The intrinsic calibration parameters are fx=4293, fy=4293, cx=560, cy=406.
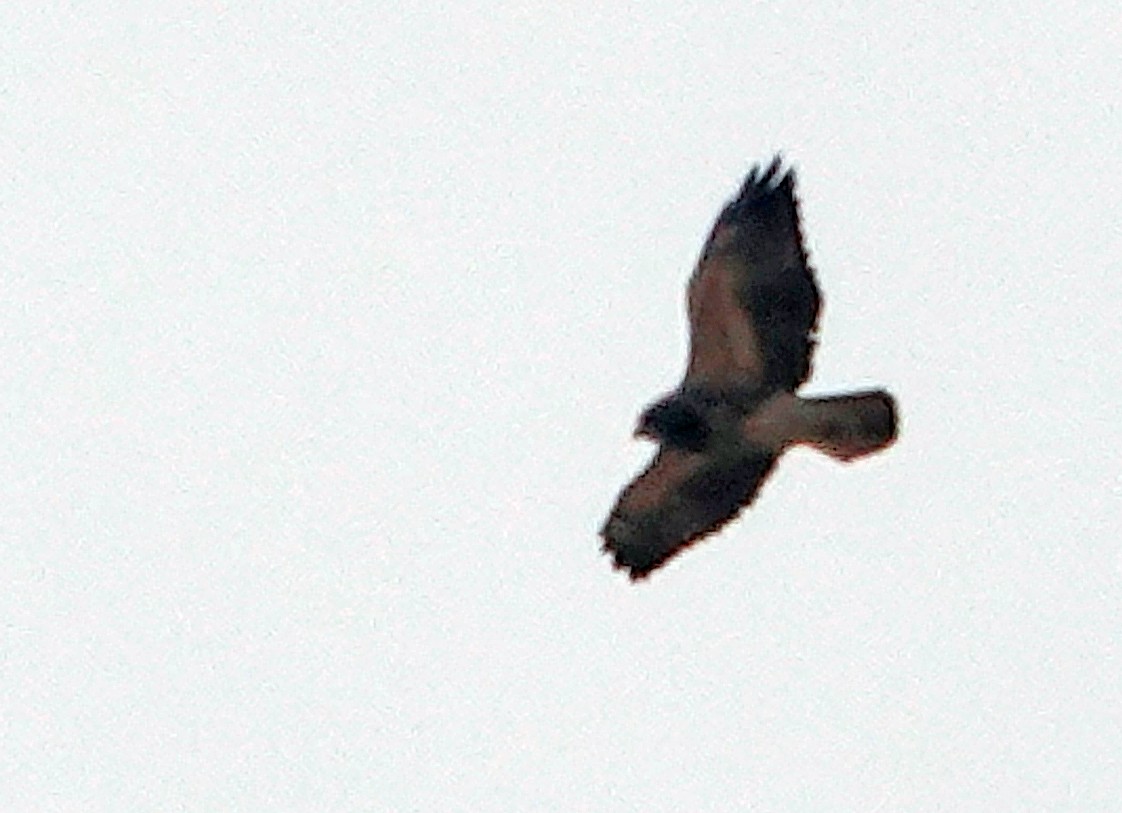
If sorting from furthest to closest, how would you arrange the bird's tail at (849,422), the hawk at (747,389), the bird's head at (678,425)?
the bird's head at (678,425)
the hawk at (747,389)
the bird's tail at (849,422)

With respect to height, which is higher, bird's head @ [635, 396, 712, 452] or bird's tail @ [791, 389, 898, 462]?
bird's head @ [635, 396, 712, 452]

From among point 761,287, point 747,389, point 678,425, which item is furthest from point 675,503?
point 761,287

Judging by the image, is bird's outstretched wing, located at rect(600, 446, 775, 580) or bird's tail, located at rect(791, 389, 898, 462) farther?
bird's outstretched wing, located at rect(600, 446, 775, 580)

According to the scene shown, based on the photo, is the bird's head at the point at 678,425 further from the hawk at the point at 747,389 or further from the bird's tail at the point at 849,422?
the bird's tail at the point at 849,422

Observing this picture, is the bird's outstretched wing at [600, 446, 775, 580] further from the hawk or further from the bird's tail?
the bird's tail

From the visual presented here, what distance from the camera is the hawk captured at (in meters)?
23.2

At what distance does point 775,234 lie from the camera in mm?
23297

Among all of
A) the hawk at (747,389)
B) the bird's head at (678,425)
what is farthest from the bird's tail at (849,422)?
the bird's head at (678,425)

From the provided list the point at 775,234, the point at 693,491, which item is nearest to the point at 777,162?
the point at 775,234

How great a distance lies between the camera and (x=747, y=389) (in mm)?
23688

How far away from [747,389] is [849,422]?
83 cm

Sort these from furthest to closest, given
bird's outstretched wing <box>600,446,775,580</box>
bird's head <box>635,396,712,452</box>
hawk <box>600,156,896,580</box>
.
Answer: bird's outstretched wing <box>600,446,775,580</box>
bird's head <box>635,396,712,452</box>
hawk <box>600,156,896,580</box>

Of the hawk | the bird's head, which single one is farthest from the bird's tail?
the bird's head

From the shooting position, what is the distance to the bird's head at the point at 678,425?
24.0 metres
